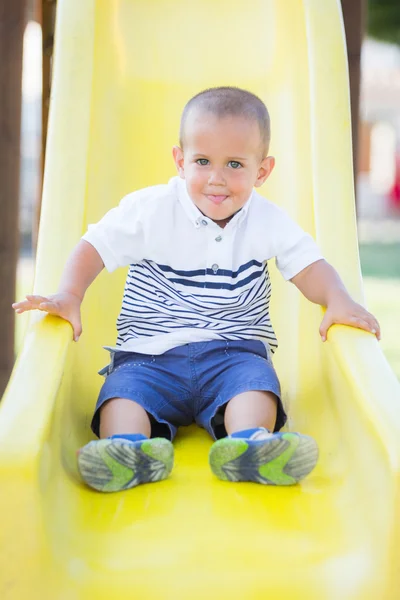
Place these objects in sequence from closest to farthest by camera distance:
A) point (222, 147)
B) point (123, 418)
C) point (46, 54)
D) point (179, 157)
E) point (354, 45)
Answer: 1. point (123, 418)
2. point (222, 147)
3. point (179, 157)
4. point (46, 54)
5. point (354, 45)

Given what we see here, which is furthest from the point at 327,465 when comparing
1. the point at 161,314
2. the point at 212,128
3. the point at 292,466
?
the point at 212,128

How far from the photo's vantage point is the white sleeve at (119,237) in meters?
2.07

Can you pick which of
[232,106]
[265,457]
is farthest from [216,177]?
[265,457]

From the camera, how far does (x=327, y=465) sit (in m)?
1.89

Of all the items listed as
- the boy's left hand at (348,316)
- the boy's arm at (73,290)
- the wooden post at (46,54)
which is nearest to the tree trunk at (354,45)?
the wooden post at (46,54)

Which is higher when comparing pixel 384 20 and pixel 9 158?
pixel 384 20

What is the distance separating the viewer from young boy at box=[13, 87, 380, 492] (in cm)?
194

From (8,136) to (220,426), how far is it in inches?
65.4

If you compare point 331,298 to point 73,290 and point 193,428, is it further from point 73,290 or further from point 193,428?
point 73,290

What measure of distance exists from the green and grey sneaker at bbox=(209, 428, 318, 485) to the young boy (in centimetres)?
14

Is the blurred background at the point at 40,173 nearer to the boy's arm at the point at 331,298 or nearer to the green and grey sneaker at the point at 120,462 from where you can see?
the boy's arm at the point at 331,298

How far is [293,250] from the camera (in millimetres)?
2121

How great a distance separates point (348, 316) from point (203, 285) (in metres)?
0.36

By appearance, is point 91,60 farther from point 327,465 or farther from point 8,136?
point 327,465
